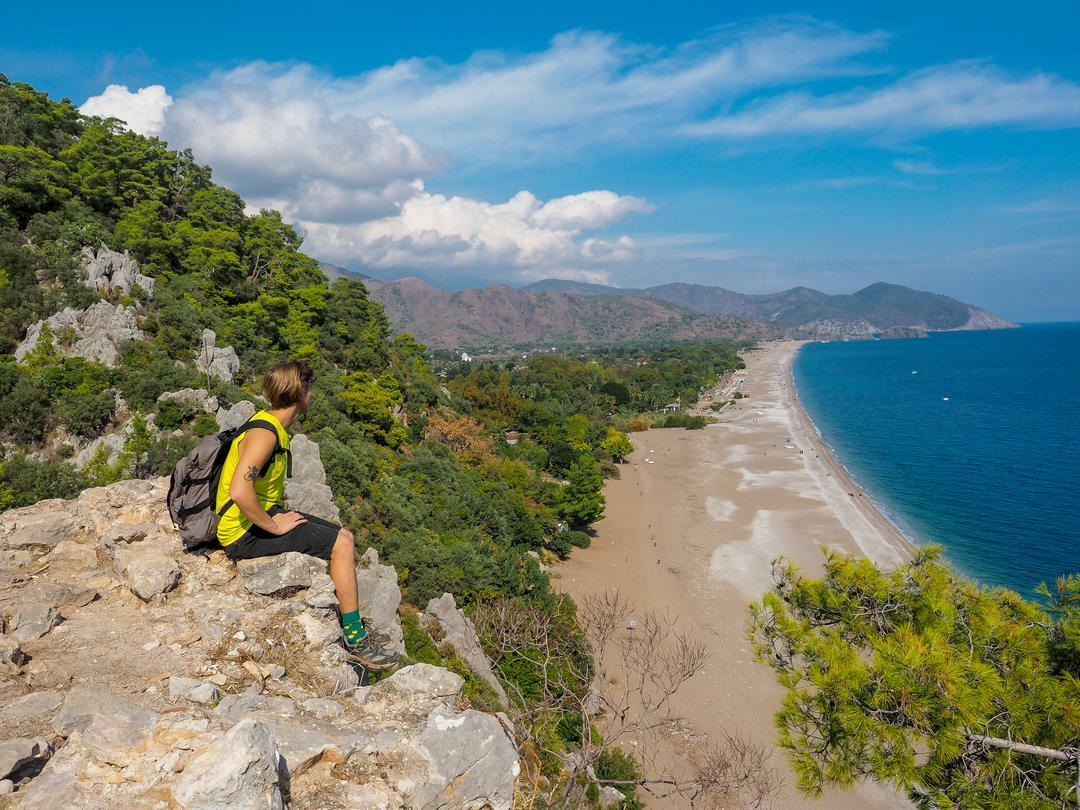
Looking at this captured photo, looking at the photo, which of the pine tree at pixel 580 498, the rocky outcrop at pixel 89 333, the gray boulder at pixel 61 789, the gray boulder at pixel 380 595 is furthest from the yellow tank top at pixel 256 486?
Result: the pine tree at pixel 580 498

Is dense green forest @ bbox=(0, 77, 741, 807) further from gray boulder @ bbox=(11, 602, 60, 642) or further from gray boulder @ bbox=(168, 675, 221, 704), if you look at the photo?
gray boulder @ bbox=(11, 602, 60, 642)

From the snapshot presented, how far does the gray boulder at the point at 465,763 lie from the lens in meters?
3.57

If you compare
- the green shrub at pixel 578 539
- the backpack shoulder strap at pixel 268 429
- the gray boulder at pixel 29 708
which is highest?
the backpack shoulder strap at pixel 268 429

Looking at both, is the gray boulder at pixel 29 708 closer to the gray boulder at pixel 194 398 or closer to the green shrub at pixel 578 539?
the gray boulder at pixel 194 398

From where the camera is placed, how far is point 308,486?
473 inches

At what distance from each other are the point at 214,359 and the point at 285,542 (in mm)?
17277

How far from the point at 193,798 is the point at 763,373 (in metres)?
147

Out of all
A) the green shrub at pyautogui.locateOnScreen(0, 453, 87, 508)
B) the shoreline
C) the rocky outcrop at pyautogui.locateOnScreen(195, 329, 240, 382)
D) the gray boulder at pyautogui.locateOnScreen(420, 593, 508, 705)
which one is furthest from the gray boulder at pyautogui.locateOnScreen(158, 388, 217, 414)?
the shoreline

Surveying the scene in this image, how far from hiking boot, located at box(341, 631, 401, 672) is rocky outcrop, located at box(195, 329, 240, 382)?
54.9ft

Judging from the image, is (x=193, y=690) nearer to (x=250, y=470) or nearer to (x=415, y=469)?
(x=250, y=470)

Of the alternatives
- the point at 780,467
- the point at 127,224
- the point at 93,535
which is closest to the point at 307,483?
the point at 93,535

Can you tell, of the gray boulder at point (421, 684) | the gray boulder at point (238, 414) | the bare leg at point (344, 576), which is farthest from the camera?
the gray boulder at point (238, 414)

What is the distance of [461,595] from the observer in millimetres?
17531

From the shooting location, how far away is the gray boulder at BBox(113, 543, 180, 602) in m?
5.05
